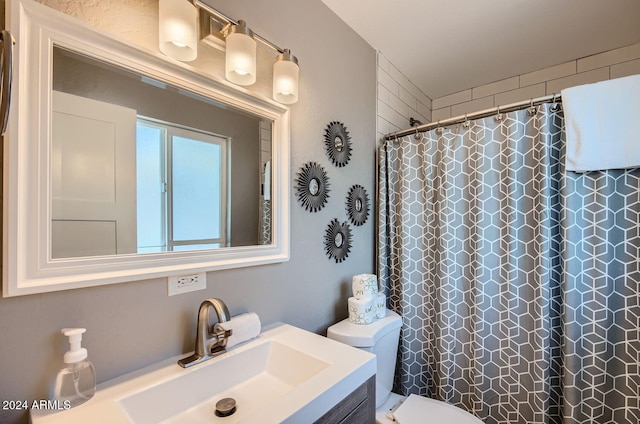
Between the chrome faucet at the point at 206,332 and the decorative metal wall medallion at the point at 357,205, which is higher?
the decorative metal wall medallion at the point at 357,205

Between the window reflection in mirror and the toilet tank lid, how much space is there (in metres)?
0.58

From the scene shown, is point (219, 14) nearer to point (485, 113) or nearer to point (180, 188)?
point (180, 188)

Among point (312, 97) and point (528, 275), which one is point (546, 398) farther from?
point (312, 97)

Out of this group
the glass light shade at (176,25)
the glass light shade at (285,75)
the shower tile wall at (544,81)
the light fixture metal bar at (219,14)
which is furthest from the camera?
the shower tile wall at (544,81)

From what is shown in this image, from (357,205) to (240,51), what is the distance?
1.01m

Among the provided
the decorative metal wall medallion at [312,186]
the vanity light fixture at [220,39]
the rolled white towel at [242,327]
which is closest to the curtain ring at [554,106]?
the decorative metal wall medallion at [312,186]

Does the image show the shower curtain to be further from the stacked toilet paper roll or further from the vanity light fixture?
the vanity light fixture

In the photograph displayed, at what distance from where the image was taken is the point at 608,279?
1211 mm

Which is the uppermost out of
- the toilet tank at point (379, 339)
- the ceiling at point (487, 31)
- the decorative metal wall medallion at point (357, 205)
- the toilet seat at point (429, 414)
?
the ceiling at point (487, 31)

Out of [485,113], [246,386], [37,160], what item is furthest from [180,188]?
[485,113]

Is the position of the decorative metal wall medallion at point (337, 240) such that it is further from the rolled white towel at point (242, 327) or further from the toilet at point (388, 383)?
the rolled white towel at point (242, 327)

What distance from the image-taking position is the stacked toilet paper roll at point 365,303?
1.41 metres

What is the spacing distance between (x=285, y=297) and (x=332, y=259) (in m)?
0.36

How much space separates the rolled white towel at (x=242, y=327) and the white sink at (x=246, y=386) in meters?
0.03
